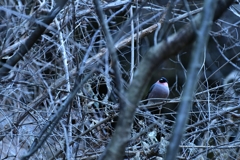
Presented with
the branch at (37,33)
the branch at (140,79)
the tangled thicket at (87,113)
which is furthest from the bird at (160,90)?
the branch at (140,79)

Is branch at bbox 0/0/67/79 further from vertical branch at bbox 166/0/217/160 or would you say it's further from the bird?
the bird

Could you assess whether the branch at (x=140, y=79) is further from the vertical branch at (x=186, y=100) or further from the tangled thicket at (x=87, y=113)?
the tangled thicket at (x=87, y=113)

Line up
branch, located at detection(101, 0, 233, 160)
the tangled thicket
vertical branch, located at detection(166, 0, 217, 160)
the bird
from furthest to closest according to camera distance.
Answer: the bird
the tangled thicket
branch, located at detection(101, 0, 233, 160)
vertical branch, located at detection(166, 0, 217, 160)

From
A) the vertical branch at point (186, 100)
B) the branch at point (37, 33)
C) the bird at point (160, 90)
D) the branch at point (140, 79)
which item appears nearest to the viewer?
the vertical branch at point (186, 100)

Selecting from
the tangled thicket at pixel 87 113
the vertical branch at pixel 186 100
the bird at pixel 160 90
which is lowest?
the bird at pixel 160 90

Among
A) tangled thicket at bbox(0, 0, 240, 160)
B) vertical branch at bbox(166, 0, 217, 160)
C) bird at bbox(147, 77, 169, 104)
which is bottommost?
bird at bbox(147, 77, 169, 104)

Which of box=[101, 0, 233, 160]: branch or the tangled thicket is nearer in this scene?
box=[101, 0, 233, 160]: branch

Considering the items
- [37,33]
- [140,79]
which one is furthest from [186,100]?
[37,33]

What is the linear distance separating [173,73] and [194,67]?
6279mm

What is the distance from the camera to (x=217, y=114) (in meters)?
3.56

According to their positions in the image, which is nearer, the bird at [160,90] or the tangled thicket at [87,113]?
the tangled thicket at [87,113]

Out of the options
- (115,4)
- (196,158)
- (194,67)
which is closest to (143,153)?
(196,158)

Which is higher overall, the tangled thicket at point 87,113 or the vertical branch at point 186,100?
the vertical branch at point 186,100

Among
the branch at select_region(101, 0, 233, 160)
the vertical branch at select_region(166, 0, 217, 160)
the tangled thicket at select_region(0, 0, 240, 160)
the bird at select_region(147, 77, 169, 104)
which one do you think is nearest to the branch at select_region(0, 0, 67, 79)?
the tangled thicket at select_region(0, 0, 240, 160)
